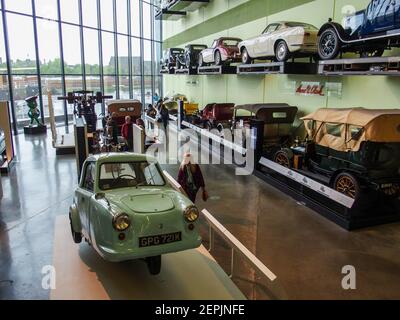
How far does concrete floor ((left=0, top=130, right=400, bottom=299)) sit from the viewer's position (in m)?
4.28

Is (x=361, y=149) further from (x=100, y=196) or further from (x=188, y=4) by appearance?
(x=188, y=4)

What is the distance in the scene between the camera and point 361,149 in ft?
21.0

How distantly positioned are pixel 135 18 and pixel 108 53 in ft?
12.2

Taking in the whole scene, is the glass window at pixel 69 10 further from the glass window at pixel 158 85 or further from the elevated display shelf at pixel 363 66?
the elevated display shelf at pixel 363 66

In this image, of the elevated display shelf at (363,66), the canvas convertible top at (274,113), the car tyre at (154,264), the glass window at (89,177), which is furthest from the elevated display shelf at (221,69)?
the car tyre at (154,264)

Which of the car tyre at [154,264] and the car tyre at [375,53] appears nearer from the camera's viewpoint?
the car tyre at [154,264]

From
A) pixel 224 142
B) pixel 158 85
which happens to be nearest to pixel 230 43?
pixel 224 142

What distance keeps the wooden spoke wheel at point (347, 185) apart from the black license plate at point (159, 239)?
4.02 meters

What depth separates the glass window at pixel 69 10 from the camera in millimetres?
16984

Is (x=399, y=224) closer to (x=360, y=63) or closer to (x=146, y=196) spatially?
(x=360, y=63)

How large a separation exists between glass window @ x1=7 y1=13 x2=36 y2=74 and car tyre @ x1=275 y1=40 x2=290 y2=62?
11.6m
